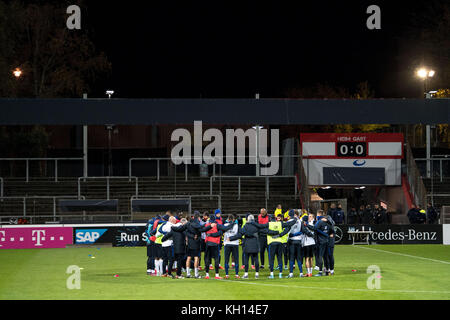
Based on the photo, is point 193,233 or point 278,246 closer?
point 193,233

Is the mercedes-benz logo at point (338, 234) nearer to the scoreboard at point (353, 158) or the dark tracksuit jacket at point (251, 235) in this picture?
the scoreboard at point (353, 158)

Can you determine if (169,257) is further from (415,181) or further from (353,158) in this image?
(353,158)

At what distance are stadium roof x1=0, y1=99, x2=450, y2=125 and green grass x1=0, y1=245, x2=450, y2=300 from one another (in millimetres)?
13320

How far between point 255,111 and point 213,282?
73.8ft

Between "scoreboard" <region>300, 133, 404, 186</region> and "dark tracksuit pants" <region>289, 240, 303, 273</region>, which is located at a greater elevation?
"scoreboard" <region>300, 133, 404, 186</region>

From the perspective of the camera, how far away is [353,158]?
4900cm

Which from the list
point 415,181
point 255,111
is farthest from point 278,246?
point 415,181

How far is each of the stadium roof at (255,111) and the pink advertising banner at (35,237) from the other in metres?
7.58

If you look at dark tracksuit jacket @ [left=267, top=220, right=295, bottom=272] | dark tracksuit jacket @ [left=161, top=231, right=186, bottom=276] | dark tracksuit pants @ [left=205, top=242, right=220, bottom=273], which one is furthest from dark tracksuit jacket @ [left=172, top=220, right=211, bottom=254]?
dark tracksuit jacket @ [left=267, top=220, right=295, bottom=272]

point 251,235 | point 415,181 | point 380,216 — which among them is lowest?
point 380,216

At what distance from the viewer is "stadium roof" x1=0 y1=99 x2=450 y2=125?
42.7m

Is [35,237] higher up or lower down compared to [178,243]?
lower down

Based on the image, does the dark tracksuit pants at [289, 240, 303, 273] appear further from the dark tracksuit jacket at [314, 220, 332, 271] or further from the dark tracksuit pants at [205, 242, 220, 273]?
the dark tracksuit pants at [205, 242, 220, 273]

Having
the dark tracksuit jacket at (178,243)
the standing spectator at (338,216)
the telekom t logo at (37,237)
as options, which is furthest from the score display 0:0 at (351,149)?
the dark tracksuit jacket at (178,243)
